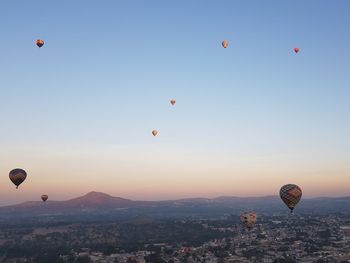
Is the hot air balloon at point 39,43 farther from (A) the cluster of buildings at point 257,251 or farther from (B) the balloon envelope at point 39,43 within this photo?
(A) the cluster of buildings at point 257,251

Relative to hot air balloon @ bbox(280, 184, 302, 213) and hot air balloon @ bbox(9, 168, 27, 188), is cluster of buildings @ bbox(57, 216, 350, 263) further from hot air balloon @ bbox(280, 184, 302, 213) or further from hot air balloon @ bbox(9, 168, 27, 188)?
hot air balloon @ bbox(9, 168, 27, 188)

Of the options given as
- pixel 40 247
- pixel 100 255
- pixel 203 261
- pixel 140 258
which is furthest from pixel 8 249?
pixel 203 261

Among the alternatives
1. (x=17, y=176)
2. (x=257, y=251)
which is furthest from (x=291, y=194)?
(x=257, y=251)

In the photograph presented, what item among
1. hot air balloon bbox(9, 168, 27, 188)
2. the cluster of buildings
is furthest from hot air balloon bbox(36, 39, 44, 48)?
the cluster of buildings

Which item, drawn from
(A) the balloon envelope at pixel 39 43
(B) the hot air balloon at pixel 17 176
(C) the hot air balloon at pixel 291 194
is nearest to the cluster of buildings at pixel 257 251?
(C) the hot air balloon at pixel 291 194

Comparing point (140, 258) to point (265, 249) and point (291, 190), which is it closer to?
point (265, 249)

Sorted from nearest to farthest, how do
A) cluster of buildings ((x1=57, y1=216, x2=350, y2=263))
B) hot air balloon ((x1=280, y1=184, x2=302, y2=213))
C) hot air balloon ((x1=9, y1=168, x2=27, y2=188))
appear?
hot air balloon ((x1=280, y1=184, x2=302, y2=213)), hot air balloon ((x1=9, y1=168, x2=27, y2=188)), cluster of buildings ((x1=57, y1=216, x2=350, y2=263))
